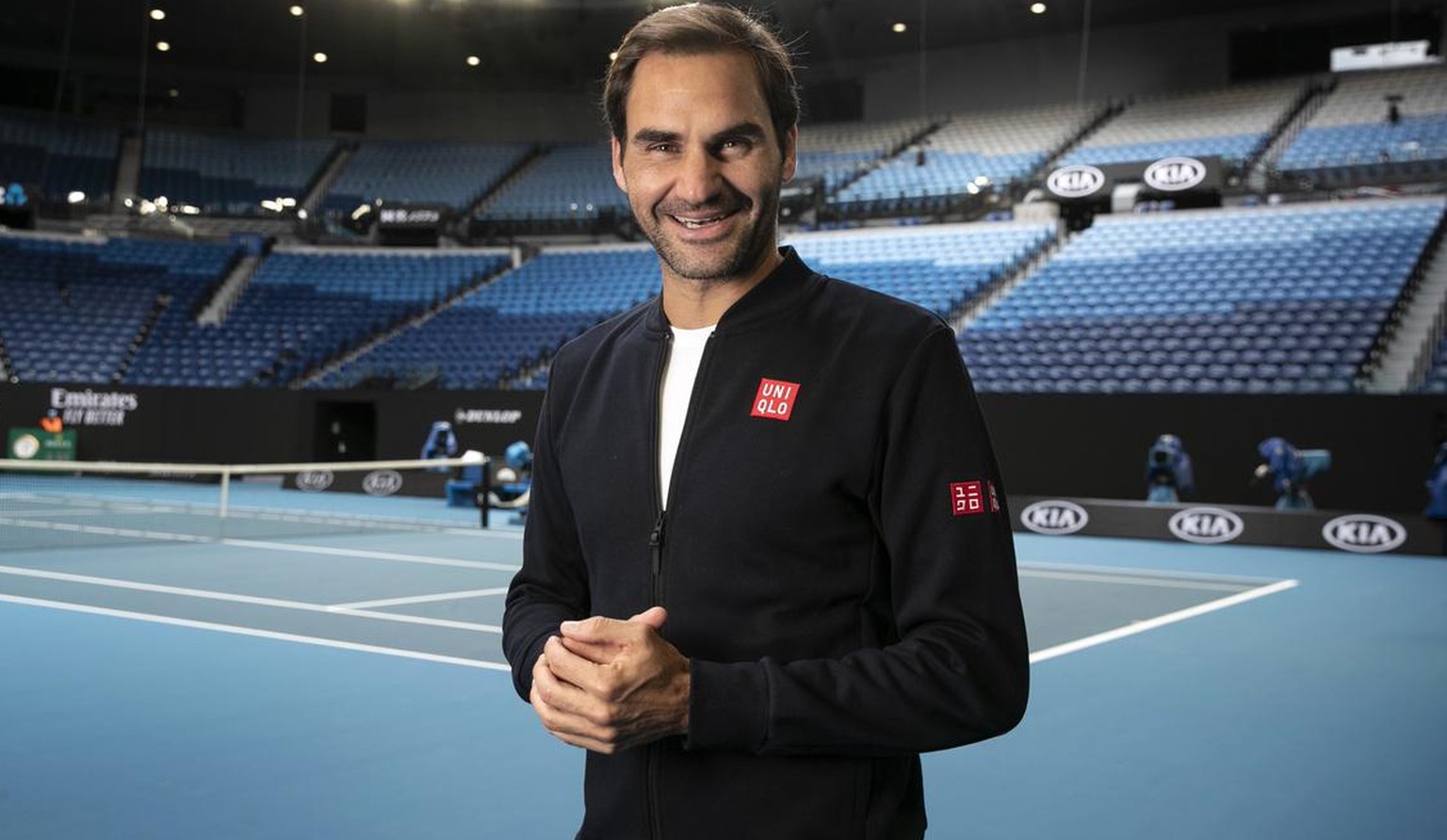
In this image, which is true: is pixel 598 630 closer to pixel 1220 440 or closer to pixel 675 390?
pixel 675 390

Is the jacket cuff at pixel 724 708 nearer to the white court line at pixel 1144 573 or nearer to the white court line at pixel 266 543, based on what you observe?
the white court line at pixel 266 543

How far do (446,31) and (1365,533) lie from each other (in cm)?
2672

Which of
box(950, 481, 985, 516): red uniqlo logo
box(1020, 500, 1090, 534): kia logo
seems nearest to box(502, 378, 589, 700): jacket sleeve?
box(950, 481, 985, 516): red uniqlo logo

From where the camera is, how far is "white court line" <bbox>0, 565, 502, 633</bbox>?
8875 mm

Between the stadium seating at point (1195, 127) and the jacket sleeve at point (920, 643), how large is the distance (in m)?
28.4

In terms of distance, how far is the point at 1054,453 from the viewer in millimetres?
18969

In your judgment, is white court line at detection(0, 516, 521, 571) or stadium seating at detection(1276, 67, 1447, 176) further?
stadium seating at detection(1276, 67, 1447, 176)

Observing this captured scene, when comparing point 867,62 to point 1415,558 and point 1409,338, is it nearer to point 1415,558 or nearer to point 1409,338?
point 1409,338

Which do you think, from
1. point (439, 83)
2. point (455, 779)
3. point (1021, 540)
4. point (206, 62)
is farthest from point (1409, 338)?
point (206, 62)

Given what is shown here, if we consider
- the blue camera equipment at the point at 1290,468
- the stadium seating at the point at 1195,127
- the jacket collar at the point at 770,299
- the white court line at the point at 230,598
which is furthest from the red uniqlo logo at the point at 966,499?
the stadium seating at the point at 1195,127

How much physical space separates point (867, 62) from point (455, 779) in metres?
33.9

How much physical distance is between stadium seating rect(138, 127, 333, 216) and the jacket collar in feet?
115

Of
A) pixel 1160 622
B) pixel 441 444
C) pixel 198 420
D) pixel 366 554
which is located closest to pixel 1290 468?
pixel 1160 622

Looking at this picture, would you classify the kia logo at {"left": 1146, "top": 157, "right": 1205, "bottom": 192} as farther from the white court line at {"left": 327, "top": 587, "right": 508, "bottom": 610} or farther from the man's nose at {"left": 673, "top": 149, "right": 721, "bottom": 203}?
the man's nose at {"left": 673, "top": 149, "right": 721, "bottom": 203}
